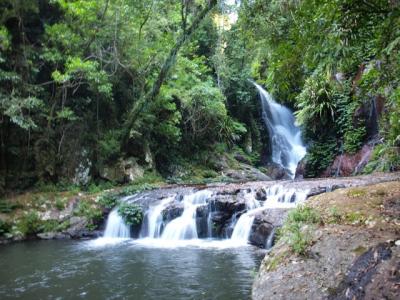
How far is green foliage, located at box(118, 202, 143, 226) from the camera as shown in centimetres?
1249

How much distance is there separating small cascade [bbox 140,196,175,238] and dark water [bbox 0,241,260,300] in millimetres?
1372

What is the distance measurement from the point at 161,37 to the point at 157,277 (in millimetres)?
10915

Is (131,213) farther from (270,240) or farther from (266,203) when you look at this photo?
(270,240)

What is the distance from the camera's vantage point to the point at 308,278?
4980mm

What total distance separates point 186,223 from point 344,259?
23.2ft

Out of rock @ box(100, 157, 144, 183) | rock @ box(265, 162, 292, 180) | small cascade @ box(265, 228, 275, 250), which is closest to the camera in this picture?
small cascade @ box(265, 228, 275, 250)

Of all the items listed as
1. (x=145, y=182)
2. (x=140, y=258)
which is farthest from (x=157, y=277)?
(x=145, y=182)

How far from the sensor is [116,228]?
12688mm

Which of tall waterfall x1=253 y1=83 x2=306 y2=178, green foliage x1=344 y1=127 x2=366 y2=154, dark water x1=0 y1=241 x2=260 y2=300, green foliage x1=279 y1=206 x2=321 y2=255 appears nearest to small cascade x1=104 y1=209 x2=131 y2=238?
dark water x1=0 y1=241 x2=260 y2=300

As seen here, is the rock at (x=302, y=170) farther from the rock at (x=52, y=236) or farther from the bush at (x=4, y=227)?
the bush at (x=4, y=227)

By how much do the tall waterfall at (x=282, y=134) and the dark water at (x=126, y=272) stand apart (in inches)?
508

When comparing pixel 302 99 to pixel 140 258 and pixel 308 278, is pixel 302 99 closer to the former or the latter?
pixel 140 258

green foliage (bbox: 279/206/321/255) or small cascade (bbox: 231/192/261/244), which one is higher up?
green foliage (bbox: 279/206/321/255)

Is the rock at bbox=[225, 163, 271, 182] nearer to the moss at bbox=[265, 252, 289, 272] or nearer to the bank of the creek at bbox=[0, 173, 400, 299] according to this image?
the bank of the creek at bbox=[0, 173, 400, 299]
